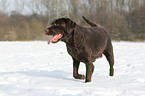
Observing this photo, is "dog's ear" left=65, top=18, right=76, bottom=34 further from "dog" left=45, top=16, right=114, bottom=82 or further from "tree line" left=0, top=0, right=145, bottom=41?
"tree line" left=0, top=0, right=145, bottom=41

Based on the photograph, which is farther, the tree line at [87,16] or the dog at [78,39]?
the tree line at [87,16]

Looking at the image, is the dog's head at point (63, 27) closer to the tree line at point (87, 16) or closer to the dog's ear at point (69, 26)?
the dog's ear at point (69, 26)

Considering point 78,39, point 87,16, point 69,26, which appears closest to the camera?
point 69,26

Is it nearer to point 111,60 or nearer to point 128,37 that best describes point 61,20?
point 111,60

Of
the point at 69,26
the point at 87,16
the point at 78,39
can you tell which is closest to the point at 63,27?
the point at 69,26

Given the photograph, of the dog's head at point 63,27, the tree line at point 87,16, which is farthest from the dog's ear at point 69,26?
the tree line at point 87,16

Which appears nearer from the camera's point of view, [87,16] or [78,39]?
[78,39]

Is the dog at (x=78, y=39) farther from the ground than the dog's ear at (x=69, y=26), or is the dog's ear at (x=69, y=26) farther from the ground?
the dog's ear at (x=69, y=26)

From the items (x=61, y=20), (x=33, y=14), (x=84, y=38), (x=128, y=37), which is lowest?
(x=128, y=37)

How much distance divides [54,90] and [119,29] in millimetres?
23889

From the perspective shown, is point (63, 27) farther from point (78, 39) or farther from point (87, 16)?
point (87, 16)

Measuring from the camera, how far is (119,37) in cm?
2436

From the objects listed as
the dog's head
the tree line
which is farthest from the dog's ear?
the tree line

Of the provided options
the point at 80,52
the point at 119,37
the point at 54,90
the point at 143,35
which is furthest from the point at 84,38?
the point at 143,35
